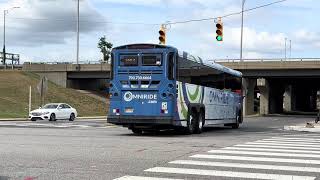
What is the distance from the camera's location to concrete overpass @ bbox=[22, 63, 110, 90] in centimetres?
7744

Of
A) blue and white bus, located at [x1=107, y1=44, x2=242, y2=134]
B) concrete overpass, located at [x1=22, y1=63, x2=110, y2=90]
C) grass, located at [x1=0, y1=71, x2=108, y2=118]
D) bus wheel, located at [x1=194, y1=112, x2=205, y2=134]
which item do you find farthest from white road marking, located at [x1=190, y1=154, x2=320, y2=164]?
concrete overpass, located at [x1=22, y1=63, x2=110, y2=90]

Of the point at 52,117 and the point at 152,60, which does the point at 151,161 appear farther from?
the point at 52,117

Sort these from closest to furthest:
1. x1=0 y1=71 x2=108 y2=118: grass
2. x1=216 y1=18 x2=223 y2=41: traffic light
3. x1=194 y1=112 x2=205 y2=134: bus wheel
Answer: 1. x1=194 y1=112 x2=205 y2=134: bus wheel
2. x1=216 y1=18 x2=223 y2=41: traffic light
3. x1=0 y1=71 x2=108 y2=118: grass

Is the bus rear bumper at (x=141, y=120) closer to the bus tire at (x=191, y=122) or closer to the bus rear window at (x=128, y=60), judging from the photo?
the bus tire at (x=191, y=122)

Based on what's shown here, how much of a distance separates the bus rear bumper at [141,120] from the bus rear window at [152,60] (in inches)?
81.7

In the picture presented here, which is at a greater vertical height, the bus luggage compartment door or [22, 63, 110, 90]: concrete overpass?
[22, 63, 110, 90]: concrete overpass

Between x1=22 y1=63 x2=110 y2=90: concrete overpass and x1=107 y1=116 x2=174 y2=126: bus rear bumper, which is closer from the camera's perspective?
x1=107 y1=116 x2=174 y2=126: bus rear bumper

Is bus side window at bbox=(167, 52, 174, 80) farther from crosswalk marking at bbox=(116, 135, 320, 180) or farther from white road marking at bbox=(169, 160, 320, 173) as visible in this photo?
white road marking at bbox=(169, 160, 320, 173)

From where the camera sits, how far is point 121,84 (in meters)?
22.2

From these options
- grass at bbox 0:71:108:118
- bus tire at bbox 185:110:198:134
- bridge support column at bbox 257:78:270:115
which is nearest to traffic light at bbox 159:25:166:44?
bus tire at bbox 185:110:198:134

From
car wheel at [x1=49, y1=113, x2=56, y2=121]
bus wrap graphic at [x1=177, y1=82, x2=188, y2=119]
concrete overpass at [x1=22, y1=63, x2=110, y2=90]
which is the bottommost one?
car wheel at [x1=49, y1=113, x2=56, y2=121]

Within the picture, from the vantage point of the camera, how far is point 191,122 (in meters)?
23.4

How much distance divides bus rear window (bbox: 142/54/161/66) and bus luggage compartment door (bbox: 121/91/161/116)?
1.10m

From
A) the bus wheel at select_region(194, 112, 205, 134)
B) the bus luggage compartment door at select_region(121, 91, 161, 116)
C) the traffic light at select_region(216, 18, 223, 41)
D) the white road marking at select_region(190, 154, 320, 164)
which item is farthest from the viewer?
the traffic light at select_region(216, 18, 223, 41)
